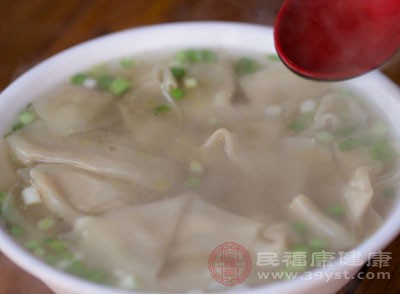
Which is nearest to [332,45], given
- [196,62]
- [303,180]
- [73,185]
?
[303,180]

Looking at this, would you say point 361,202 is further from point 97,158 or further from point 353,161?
point 97,158

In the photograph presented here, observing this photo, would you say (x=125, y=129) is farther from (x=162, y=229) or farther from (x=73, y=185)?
(x=162, y=229)

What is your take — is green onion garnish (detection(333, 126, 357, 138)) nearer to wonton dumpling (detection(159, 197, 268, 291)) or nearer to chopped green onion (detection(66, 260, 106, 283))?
wonton dumpling (detection(159, 197, 268, 291))

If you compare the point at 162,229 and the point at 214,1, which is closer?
the point at 162,229

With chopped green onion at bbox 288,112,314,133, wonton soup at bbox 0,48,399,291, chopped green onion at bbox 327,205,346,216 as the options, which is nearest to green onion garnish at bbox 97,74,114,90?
wonton soup at bbox 0,48,399,291

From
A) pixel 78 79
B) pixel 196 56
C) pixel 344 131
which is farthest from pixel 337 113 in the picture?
pixel 78 79

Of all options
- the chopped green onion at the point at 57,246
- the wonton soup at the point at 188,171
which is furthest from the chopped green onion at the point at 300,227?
the chopped green onion at the point at 57,246
